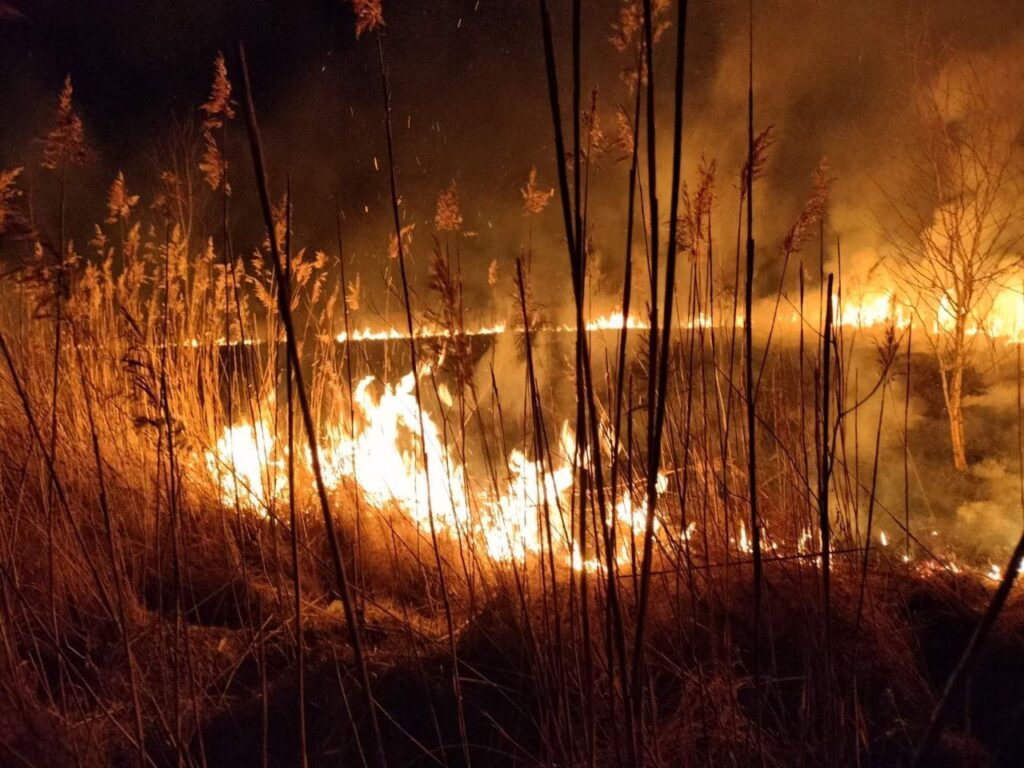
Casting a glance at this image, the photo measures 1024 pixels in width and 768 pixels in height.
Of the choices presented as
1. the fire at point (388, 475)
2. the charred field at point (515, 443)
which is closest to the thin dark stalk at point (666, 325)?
the charred field at point (515, 443)

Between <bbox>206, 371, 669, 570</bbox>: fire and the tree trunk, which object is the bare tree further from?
<bbox>206, 371, 669, 570</bbox>: fire

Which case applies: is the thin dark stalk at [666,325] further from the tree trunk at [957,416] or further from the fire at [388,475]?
the tree trunk at [957,416]

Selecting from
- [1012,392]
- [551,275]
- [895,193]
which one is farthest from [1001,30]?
[551,275]

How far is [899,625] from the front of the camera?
1.53 meters

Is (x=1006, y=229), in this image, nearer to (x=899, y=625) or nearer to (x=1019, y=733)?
(x=899, y=625)

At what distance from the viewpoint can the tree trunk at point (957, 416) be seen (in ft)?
16.5

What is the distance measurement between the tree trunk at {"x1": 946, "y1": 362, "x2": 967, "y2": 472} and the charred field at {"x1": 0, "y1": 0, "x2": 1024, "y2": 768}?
3cm

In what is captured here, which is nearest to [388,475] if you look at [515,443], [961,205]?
[515,443]

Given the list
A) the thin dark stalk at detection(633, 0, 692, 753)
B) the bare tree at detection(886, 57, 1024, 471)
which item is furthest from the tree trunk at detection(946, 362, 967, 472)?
the thin dark stalk at detection(633, 0, 692, 753)

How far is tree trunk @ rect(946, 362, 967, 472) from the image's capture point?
5.03 m

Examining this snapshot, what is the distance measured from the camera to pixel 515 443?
305cm

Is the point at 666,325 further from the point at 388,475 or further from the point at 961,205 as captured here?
the point at 961,205

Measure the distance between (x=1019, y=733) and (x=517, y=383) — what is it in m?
4.09

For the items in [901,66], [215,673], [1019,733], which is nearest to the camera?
[1019,733]
